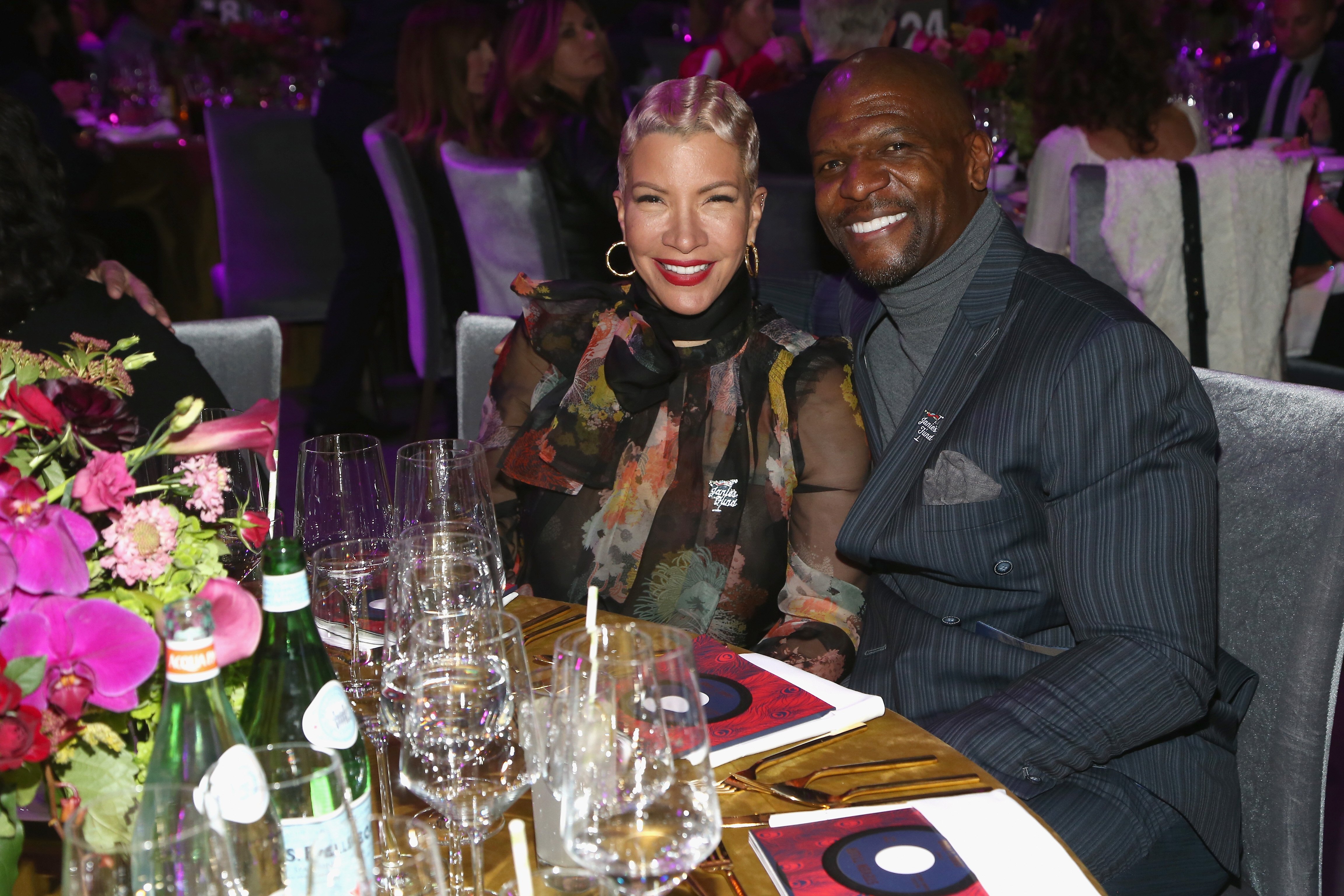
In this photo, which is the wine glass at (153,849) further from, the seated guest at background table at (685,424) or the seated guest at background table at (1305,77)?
the seated guest at background table at (1305,77)

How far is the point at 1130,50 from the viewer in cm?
360

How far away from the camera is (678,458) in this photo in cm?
203

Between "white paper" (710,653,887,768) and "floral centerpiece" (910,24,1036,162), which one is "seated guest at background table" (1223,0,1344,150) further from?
"white paper" (710,653,887,768)

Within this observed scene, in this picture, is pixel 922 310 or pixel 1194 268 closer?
pixel 922 310

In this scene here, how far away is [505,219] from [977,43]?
6.35 ft

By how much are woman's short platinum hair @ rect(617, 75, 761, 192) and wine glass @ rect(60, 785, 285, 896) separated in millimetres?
1485

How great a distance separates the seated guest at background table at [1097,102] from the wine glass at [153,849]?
11.1ft

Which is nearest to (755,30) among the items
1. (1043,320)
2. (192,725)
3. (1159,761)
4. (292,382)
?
(292,382)

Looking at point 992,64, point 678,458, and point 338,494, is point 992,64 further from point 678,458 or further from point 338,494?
point 338,494

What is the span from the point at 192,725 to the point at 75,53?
7.38m

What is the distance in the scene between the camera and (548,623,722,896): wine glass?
2.82ft

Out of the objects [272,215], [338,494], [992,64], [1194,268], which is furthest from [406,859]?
[272,215]

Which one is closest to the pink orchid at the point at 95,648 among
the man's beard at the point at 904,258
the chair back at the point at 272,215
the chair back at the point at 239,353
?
the man's beard at the point at 904,258

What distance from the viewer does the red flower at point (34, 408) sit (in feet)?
2.81
